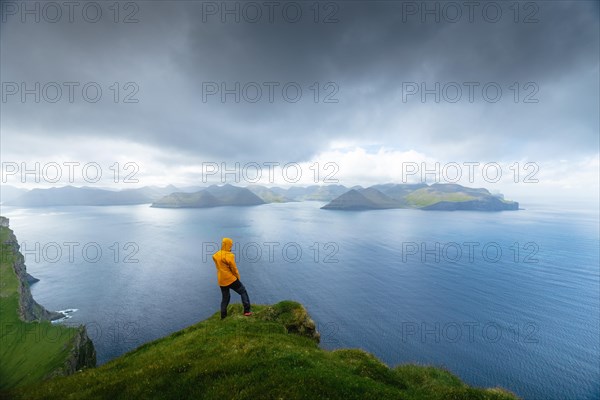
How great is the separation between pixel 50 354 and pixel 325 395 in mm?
114885

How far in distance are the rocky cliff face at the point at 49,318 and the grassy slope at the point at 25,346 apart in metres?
2.09

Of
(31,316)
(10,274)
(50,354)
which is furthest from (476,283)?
(10,274)

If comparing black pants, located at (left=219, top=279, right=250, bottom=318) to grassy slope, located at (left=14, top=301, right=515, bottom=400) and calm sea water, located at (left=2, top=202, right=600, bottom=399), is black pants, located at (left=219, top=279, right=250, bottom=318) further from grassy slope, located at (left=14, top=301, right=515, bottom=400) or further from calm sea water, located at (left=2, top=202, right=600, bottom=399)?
calm sea water, located at (left=2, top=202, right=600, bottom=399)

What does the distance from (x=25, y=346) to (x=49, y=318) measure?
81.4 feet

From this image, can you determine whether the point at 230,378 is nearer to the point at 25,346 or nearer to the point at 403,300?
the point at 403,300

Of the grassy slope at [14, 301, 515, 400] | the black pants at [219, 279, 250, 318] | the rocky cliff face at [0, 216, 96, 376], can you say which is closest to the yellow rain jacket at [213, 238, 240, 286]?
the black pants at [219, 279, 250, 318]

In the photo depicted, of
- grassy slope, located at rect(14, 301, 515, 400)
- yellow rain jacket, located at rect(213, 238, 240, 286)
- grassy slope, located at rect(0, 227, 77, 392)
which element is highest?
yellow rain jacket, located at rect(213, 238, 240, 286)

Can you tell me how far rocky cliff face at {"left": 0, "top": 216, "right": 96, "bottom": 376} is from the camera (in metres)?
78.8

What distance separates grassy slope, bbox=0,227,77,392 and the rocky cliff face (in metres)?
2.09

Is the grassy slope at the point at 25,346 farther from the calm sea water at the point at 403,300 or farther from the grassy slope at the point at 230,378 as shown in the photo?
the grassy slope at the point at 230,378

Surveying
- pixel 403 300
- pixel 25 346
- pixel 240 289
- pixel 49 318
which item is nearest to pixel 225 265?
pixel 240 289

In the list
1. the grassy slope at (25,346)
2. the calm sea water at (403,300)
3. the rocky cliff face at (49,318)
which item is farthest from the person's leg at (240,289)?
the grassy slope at (25,346)

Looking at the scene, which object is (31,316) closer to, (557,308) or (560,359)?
(560,359)

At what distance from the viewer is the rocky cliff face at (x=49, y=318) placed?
78.8m
